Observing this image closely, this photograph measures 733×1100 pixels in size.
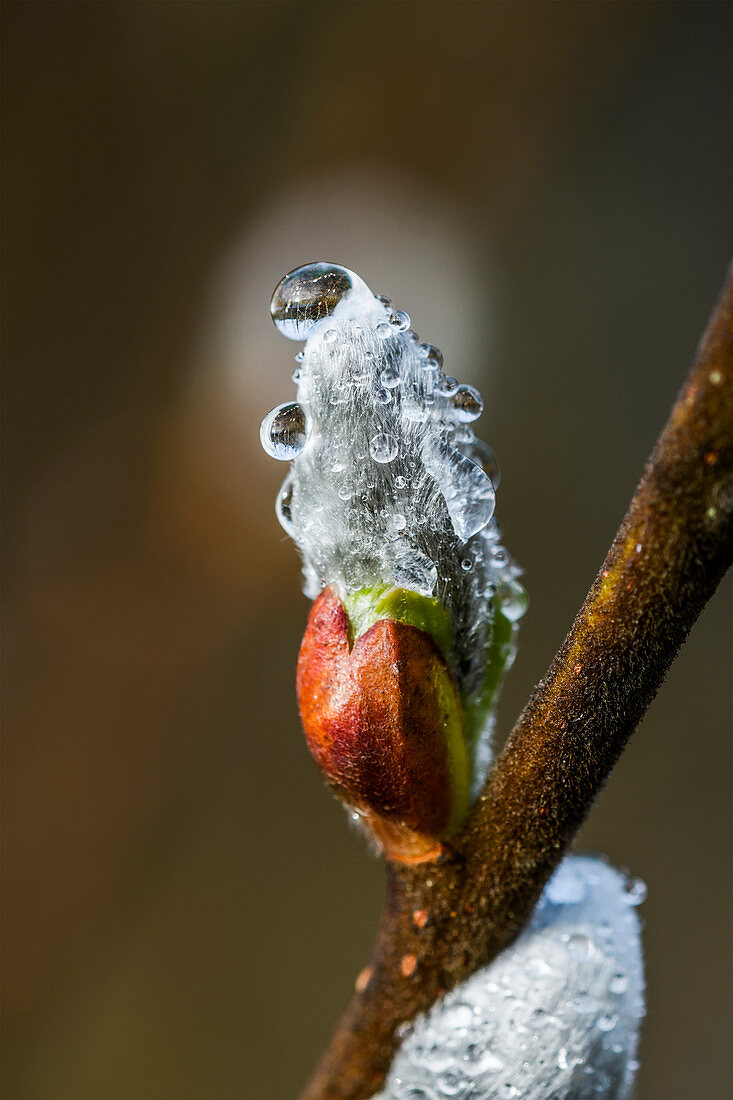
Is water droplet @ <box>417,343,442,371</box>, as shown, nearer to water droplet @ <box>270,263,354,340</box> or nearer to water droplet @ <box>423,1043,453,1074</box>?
water droplet @ <box>270,263,354,340</box>

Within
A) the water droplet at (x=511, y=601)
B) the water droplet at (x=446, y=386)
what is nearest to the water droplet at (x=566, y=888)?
the water droplet at (x=511, y=601)

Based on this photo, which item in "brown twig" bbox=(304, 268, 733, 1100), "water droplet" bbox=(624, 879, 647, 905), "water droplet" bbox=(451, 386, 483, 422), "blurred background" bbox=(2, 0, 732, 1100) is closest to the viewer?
"brown twig" bbox=(304, 268, 733, 1100)

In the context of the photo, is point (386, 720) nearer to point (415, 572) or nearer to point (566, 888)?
point (415, 572)

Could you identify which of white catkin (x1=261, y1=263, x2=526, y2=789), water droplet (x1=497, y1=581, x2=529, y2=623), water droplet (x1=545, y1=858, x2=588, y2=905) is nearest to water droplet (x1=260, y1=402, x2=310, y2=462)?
white catkin (x1=261, y1=263, x2=526, y2=789)

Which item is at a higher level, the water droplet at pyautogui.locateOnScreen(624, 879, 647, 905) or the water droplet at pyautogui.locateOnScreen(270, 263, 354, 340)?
the water droplet at pyautogui.locateOnScreen(270, 263, 354, 340)

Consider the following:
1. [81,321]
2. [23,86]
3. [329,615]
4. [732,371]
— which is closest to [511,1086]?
[329,615]

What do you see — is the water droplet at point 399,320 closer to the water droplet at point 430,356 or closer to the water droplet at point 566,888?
the water droplet at point 430,356

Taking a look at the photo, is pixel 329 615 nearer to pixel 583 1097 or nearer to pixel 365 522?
pixel 365 522
